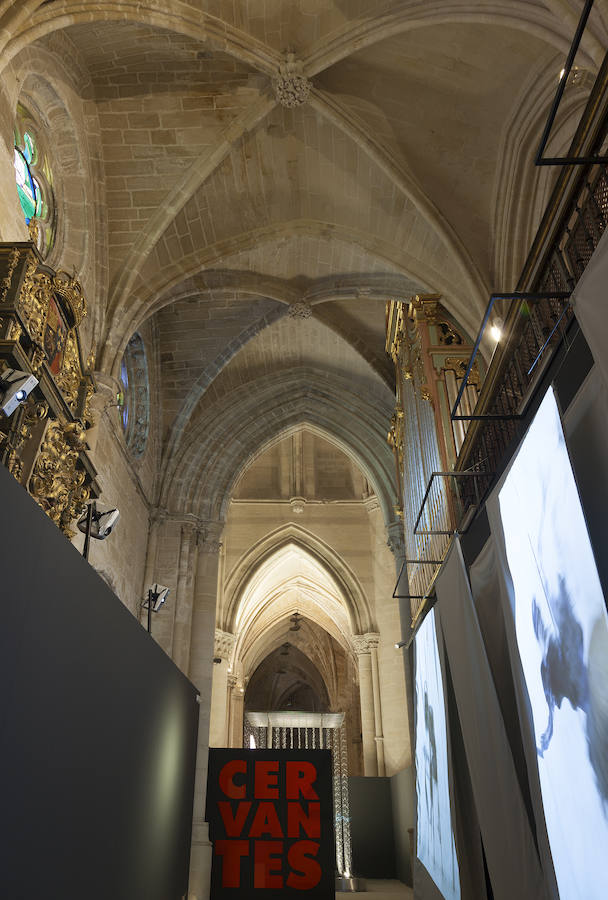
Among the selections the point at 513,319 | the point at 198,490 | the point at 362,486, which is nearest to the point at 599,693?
the point at 513,319

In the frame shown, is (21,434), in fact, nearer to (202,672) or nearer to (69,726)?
(69,726)

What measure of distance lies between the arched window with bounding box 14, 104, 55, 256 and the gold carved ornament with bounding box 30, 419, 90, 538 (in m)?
3.04

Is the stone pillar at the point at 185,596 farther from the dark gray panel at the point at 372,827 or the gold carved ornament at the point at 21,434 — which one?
the gold carved ornament at the point at 21,434

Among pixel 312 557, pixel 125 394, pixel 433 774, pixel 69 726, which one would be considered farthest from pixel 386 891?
pixel 69 726

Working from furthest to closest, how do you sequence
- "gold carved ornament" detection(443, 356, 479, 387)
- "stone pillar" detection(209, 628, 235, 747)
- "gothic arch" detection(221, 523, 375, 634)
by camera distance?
"gothic arch" detection(221, 523, 375, 634), "stone pillar" detection(209, 628, 235, 747), "gold carved ornament" detection(443, 356, 479, 387)

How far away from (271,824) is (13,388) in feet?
27.5

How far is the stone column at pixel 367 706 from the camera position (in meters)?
14.5

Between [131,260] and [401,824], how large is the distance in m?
10.6

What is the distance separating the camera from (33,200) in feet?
23.8

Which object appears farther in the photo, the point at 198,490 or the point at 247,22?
the point at 198,490

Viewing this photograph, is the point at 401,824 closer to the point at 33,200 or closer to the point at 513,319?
the point at 513,319

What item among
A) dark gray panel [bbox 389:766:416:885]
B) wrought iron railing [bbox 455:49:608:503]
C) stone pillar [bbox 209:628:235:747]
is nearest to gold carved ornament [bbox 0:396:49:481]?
wrought iron railing [bbox 455:49:608:503]

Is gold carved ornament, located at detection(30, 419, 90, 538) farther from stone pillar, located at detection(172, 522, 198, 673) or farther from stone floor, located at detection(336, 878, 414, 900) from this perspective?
stone floor, located at detection(336, 878, 414, 900)

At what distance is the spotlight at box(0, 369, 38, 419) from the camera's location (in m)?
4.04
